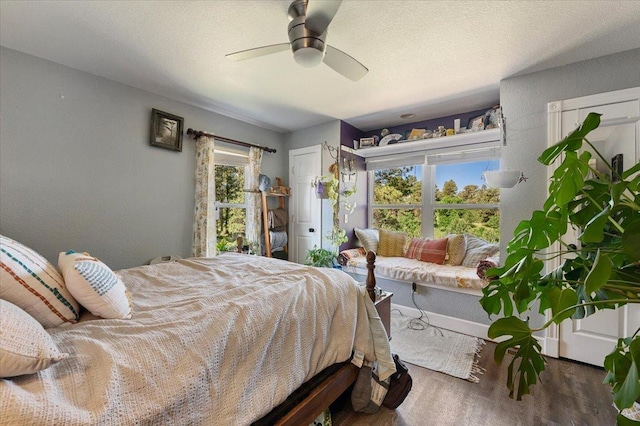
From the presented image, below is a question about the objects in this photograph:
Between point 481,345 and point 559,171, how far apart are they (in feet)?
7.08

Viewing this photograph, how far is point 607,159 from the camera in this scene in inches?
84.7

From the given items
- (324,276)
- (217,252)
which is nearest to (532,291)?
(324,276)

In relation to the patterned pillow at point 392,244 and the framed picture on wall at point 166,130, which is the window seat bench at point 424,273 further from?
the framed picture on wall at point 166,130

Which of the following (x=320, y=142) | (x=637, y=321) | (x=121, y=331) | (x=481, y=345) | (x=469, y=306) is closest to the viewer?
(x=121, y=331)

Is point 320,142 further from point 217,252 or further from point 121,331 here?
point 121,331

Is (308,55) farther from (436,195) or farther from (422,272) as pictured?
(436,195)

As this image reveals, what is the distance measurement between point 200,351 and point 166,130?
2.69 meters

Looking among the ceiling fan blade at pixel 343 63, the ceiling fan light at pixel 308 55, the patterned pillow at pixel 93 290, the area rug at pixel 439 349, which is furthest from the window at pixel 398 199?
the patterned pillow at pixel 93 290

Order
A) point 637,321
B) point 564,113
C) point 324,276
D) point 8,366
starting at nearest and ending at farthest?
point 8,366 → point 324,276 → point 637,321 → point 564,113

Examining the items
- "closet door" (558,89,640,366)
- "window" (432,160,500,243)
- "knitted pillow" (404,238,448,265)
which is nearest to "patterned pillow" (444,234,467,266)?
"knitted pillow" (404,238,448,265)

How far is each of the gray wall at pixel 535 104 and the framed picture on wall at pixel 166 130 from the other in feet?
11.1

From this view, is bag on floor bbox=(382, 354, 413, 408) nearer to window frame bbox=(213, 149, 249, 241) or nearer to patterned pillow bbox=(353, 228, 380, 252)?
patterned pillow bbox=(353, 228, 380, 252)

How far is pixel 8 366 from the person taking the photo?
634 millimetres

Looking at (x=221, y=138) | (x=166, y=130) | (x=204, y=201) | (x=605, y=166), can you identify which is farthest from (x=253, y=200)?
(x=605, y=166)
